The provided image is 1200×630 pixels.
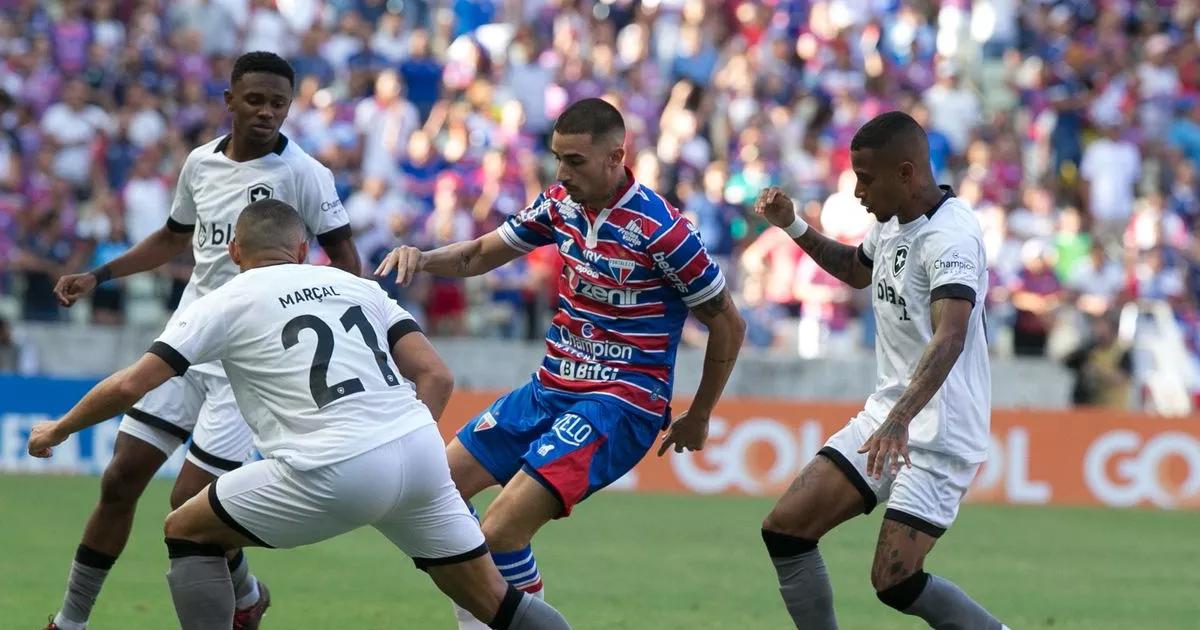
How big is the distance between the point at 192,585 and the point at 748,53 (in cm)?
1716

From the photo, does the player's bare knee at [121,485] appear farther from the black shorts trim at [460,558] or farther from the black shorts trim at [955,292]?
the black shorts trim at [955,292]

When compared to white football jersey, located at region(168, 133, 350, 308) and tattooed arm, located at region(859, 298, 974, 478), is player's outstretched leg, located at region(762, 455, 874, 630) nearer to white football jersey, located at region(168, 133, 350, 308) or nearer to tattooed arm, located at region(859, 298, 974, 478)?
tattooed arm, located at region(859, 298, 974, 478)

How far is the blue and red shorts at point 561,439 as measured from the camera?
7434 mm

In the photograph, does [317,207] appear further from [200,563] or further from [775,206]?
[200,563]

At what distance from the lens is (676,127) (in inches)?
826

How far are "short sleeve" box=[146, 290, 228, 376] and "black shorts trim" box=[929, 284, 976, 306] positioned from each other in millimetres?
2793

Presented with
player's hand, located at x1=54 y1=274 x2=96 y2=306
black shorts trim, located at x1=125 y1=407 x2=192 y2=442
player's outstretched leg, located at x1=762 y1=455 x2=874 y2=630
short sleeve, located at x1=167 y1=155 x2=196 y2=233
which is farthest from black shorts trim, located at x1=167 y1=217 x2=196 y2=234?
player's outstretched leg, located at x1=762 y1=455 x2=874 y2=630

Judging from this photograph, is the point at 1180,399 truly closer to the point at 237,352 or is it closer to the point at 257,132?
the point at 257,132

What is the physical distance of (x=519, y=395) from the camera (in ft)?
25.9

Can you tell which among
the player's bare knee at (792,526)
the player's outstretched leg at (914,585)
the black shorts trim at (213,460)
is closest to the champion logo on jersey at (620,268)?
the player's bare knee at (792,526)

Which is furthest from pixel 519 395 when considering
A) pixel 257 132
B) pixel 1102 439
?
pixel 1102 439

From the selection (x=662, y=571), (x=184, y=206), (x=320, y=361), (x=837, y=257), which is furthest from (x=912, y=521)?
(x=662, y=571)

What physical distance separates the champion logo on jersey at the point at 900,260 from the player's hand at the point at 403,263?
202 cm

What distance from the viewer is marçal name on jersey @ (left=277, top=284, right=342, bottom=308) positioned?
634 centimetres
